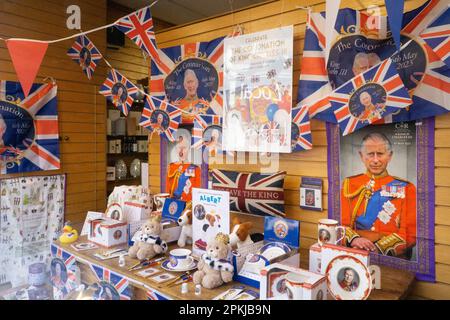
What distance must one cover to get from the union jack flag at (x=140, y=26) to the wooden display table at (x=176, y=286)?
1628 millimetres

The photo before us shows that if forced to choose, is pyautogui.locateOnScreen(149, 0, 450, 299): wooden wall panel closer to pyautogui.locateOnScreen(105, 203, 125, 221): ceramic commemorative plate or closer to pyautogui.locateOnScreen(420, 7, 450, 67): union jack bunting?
pyautogui.locateOnScreen(420, 7, 450, 67): union jack bunting

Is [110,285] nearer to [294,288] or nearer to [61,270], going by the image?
[294,288]

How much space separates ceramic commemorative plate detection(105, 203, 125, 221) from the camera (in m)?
2.50

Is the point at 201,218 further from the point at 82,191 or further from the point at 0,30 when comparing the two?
the point at 0,30

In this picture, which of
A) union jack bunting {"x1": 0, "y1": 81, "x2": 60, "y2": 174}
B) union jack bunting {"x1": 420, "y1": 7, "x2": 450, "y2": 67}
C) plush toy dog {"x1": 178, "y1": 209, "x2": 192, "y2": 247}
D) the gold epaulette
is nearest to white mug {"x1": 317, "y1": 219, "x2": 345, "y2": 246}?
the gold epaulette

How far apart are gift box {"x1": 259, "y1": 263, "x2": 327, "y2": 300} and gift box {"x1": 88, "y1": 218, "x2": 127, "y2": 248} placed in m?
1.17

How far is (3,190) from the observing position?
10.5 feet

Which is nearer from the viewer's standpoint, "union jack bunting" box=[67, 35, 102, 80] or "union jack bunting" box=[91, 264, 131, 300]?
"union jack bunting" box=[91, 264, 131, 300]

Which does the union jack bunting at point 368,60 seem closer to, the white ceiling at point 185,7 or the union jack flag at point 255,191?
the union jack flag at point 255,191

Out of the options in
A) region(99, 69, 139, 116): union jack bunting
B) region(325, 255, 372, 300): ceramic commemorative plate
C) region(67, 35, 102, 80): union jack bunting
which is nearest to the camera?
region(325, 255, 372, 300): ceramic commemorative plate

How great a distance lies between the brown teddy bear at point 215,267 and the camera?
1.60 meters

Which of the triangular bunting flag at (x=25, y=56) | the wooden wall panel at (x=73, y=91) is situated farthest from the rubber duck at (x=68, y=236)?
the wooden wall panel at (x=73, y=91)

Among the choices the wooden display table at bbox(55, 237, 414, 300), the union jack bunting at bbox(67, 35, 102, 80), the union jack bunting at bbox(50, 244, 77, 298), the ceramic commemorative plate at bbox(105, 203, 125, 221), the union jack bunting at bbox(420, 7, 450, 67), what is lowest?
the union jack bunting at bbox(50, 244, 77, 298)

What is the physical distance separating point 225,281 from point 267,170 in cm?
100
